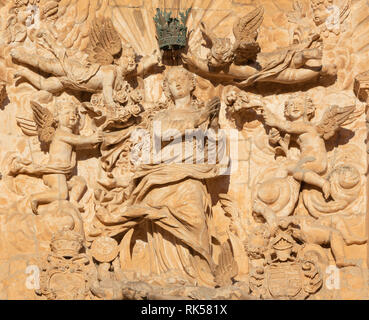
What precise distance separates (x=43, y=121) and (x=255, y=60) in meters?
2.15

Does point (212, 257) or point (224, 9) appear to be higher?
point (224, 9)

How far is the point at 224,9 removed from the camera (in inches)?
589

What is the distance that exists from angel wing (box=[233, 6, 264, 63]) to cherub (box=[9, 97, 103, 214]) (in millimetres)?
1598

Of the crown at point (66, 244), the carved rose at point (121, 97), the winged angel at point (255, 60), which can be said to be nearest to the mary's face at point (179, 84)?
the winged angel at point (255, 60)

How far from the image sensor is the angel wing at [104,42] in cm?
1455

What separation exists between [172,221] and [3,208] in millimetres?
1633

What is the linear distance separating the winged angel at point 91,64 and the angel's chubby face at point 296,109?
1513 mm

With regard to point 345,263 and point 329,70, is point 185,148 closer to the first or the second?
point 329,70

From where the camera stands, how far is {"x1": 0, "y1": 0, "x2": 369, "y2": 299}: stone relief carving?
46.2ft

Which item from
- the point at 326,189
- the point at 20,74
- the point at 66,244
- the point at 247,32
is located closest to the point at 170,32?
the point at 247,32

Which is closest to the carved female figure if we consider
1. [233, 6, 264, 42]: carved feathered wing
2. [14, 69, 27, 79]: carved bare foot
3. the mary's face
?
the mary's face

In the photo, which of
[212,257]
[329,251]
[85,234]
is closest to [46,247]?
[85,234]

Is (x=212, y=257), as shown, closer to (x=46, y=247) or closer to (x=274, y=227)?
(x=274, y=227)

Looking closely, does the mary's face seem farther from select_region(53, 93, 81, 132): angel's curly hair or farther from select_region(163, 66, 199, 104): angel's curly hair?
select_region(53, 93, 81, 132): angel's curly hair
